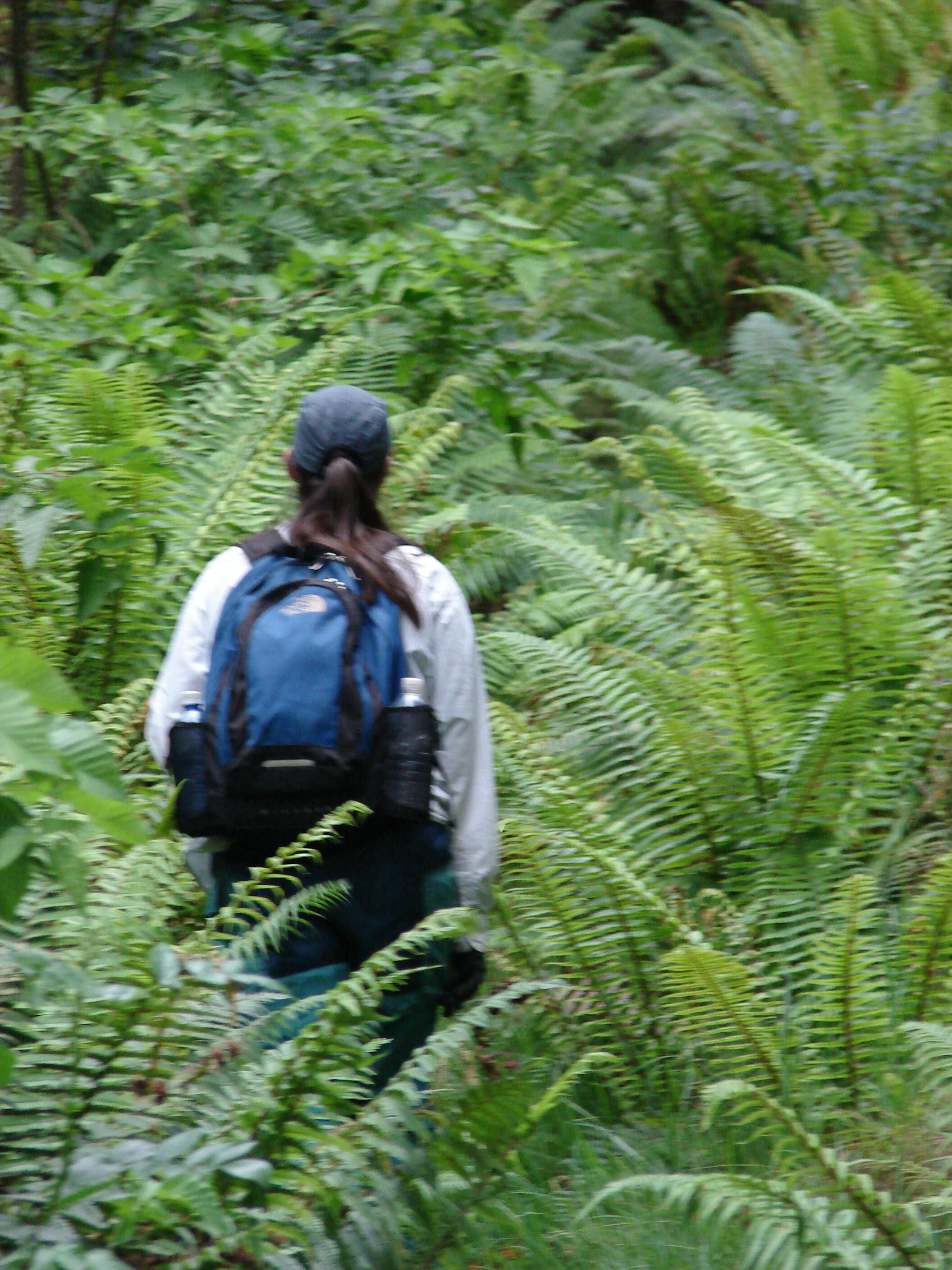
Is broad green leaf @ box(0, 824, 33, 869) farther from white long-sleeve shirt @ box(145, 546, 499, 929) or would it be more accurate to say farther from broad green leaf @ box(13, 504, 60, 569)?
broad green leaf @ box(13, 504, 60, 569)

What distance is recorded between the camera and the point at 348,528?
263cm

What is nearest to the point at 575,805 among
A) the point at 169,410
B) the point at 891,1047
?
the point at 891,1047

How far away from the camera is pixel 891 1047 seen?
288cm

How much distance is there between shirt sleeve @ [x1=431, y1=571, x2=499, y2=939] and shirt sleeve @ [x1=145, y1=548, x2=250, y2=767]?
0.44 metres

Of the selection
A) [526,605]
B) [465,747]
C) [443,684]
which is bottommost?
[526,605]

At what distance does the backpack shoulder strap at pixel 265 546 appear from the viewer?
2.62m

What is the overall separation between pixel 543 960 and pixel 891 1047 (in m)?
0.86

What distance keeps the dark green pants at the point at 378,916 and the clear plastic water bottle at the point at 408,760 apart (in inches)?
3.5

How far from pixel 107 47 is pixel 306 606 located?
4.81 metres

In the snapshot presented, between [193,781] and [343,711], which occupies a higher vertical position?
[343,711]

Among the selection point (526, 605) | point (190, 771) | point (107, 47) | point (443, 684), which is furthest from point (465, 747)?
point (107, 47)

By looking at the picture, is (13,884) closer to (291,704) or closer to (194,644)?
(291,704)

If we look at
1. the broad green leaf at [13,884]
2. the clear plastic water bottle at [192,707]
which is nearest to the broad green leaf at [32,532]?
the clear plastic water bottle at [192,707]

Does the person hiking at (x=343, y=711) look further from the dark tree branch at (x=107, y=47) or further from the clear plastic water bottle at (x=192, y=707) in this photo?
the dark tree branch at (x=107, y=47)
